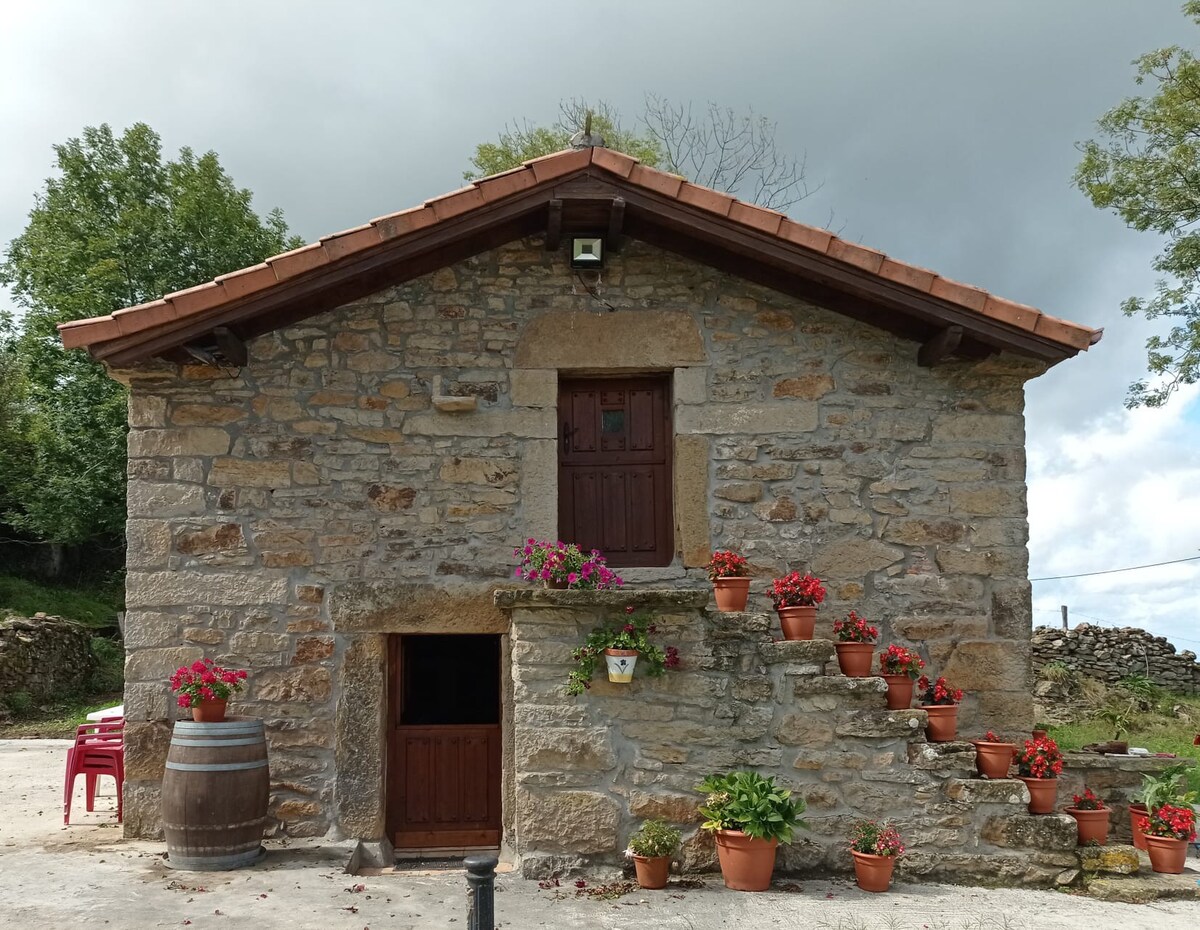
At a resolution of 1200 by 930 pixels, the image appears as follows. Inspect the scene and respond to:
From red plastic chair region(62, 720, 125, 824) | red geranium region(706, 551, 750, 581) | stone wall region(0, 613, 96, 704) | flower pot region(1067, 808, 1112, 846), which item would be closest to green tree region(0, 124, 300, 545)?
stone wall region(0, 613, 96, 704)

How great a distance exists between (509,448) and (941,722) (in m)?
3.18

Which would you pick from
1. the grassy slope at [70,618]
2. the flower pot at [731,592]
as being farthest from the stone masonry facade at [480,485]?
the grassy slope at [70,618]

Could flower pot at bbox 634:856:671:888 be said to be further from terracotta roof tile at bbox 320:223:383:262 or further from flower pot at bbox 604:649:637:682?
terracotta roof tile at bbox 320:223:383:262

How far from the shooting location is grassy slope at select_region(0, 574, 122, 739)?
12797 millimetres

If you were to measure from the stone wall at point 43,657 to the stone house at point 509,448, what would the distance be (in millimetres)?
9571

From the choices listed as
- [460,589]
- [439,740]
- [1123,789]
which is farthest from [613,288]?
[1123,789]

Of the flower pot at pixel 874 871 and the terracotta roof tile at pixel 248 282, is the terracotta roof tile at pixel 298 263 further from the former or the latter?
the flower pot at pixel 874 871

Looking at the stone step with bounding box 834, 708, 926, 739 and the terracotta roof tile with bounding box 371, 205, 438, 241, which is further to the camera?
the terracotta roof tile with bounding box 371, 205, 438, 241

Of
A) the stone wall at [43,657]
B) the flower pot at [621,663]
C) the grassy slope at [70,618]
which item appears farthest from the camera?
the stone wall at [43,657]

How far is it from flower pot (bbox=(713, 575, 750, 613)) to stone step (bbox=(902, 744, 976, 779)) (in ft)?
4.09

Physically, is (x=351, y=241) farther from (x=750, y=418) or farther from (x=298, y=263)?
(x=750, y=418)

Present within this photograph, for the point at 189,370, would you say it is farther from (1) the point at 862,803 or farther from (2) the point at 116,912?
(1) the point at 862,803

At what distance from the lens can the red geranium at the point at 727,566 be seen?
568 centimetres

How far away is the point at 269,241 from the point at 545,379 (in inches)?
699
